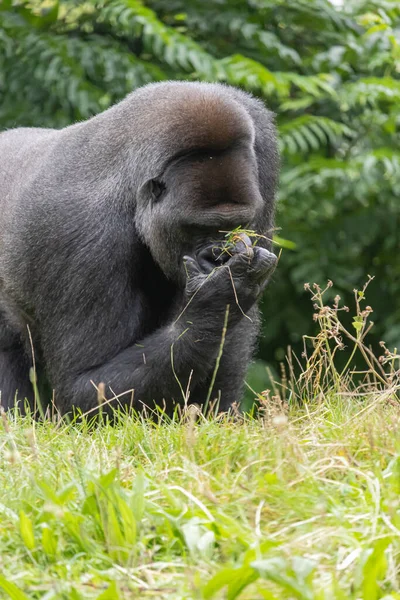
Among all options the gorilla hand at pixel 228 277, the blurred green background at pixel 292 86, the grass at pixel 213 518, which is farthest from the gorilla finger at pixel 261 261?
the blurred green background at pixel 292 86

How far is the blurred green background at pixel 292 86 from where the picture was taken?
7551 millimetres

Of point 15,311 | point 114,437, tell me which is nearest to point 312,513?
point 114,437

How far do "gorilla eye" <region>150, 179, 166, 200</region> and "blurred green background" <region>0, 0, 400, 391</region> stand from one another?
312 cm

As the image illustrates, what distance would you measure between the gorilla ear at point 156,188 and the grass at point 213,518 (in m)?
1.55

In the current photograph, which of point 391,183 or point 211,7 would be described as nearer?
point 391,183

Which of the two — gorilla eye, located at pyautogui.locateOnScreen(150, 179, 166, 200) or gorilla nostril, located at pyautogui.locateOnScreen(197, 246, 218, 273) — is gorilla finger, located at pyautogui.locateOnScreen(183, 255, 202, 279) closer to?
gorilla nostril, located at pyautogui.locateOnScreen(197, 246, 218, 273)

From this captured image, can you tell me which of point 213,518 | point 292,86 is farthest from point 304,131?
point 213,518

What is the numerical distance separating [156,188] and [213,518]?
2228 mm

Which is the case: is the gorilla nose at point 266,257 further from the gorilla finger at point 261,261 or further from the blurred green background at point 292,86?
the blurred green background at point 292,86

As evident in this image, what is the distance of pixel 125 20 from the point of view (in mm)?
7137

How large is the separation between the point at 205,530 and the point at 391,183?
18.5 ft

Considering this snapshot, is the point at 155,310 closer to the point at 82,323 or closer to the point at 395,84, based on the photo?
the point at 82,323

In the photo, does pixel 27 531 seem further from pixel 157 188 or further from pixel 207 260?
pixel 157 188

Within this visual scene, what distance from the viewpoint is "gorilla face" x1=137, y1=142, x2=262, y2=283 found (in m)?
4.17
